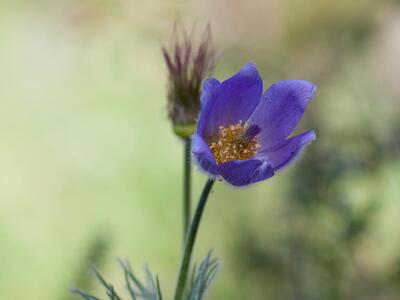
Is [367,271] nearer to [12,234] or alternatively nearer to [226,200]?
[226,200]

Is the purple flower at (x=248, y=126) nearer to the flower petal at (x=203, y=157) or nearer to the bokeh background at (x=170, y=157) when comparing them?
the flower petal at (x=203, y=157)

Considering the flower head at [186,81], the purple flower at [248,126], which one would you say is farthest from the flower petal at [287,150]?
the flower head at [186,81]

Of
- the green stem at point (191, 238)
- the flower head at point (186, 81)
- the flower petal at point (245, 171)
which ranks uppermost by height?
the flower head at point (186, 81)

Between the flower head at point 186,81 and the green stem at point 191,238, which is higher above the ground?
the flower head at point 186,81

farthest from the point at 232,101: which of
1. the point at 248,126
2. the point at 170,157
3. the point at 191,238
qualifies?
the point at 170,157

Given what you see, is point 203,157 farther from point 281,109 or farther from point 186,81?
point 186,81

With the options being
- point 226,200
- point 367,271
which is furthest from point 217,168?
point 226,200

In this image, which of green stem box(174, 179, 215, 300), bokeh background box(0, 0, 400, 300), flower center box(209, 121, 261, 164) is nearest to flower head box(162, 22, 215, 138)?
flower center box(209, 121, 261, 164)
